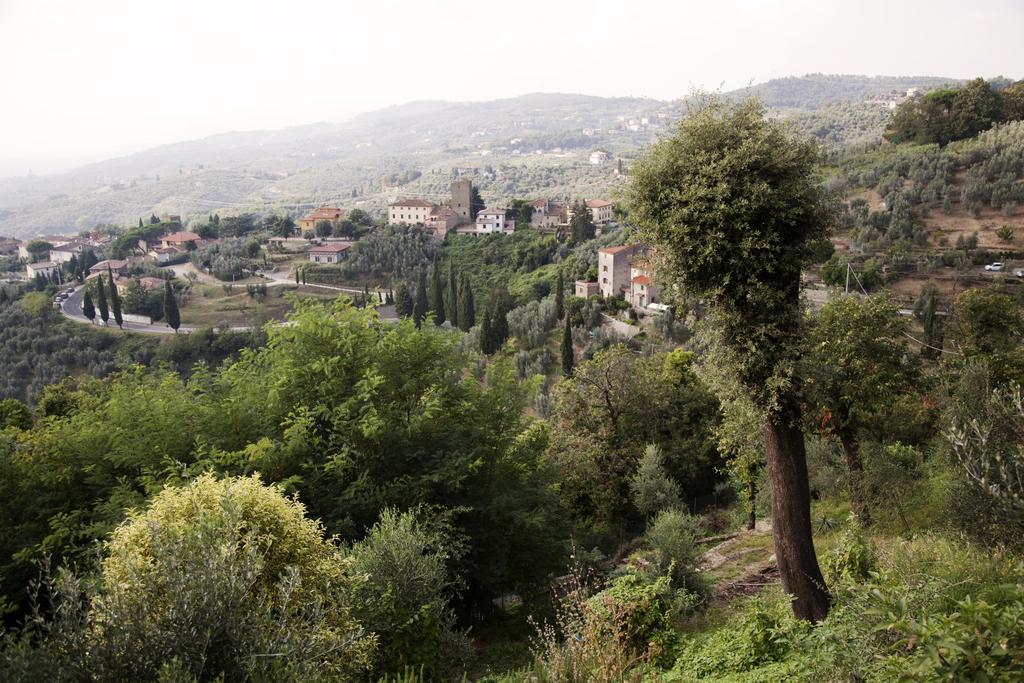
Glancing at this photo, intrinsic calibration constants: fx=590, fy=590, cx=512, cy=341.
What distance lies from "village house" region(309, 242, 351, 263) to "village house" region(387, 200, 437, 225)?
1119 cm

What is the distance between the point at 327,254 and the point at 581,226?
2963 cm

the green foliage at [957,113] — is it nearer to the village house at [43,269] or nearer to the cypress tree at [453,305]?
the cypress tree at [453,305]

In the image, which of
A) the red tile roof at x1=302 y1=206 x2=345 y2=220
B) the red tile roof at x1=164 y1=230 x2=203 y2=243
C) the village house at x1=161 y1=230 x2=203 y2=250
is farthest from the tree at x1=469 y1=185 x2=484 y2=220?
the red tile roof at x1=164 y1=230 x2=203 y2=243

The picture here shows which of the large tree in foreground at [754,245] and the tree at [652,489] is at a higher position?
the large tree in foreground at [754,245]

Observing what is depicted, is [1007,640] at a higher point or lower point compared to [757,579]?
higher

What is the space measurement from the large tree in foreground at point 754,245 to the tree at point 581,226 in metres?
53.5

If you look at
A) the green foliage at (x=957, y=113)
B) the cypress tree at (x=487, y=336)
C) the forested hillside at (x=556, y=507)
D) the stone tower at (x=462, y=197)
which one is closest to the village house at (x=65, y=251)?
the stone tower at (x=462, y=197)

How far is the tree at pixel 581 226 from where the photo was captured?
5950 cm

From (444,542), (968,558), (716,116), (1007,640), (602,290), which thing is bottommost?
(602,290)

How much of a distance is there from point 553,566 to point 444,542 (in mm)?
2706

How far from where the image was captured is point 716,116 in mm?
6270

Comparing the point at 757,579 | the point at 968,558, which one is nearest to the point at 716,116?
the point at 968,558

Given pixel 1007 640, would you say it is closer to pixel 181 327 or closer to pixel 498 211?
pixel 181 327

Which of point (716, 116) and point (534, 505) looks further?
point (534, 505)
